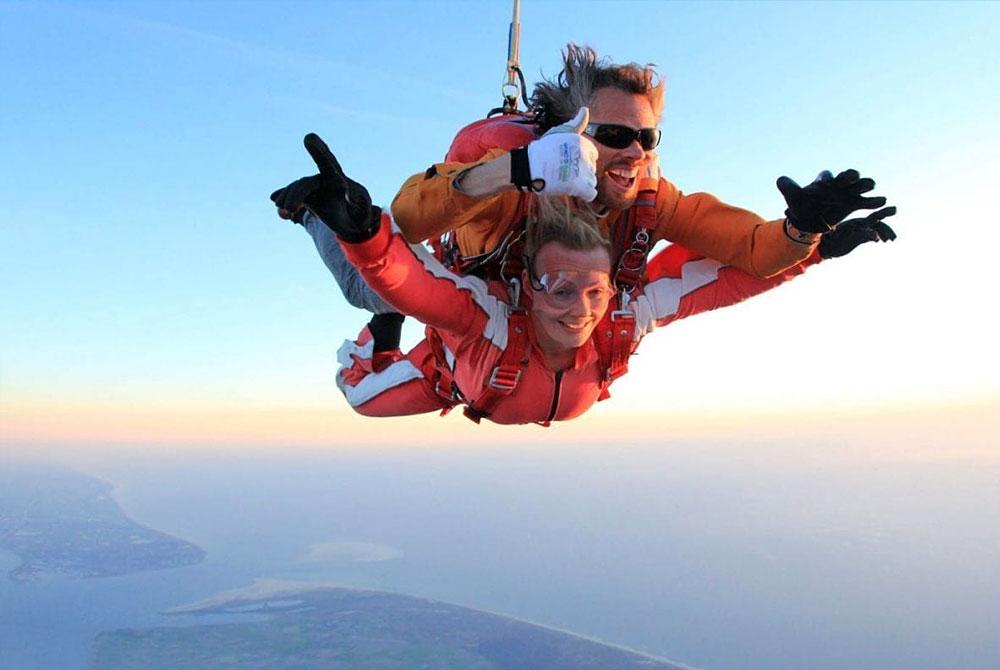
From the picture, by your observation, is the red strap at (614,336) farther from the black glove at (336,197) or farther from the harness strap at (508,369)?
the black glove at (336,197)

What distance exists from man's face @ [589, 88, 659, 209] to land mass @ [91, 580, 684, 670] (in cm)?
8041

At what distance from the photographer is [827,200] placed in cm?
261

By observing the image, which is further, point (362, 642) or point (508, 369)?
point (362, 642)

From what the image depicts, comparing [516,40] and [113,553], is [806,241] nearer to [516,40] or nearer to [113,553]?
[516,40]

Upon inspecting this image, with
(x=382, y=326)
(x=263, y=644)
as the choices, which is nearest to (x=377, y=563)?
(x=263, y=644)

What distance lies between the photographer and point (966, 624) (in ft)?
375

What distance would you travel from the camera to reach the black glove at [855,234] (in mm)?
2861

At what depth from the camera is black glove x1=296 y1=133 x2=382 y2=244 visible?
2.09 meters

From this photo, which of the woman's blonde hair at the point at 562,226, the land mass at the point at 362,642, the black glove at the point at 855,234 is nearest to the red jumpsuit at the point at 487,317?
the black glove at the point at 855,234

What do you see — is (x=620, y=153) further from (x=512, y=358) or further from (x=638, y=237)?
(x=512, y=358)

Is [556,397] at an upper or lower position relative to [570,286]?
lower

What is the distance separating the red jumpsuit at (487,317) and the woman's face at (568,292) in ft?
0.41

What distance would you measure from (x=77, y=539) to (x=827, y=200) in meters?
157

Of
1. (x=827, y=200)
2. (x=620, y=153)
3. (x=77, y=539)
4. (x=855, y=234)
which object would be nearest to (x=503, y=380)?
(x=620, y=153)
